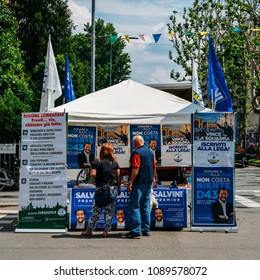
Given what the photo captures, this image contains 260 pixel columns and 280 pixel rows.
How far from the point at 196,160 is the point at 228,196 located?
905mm

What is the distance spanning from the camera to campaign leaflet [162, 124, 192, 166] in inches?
591

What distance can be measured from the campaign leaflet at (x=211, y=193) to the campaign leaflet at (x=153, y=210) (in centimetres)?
26

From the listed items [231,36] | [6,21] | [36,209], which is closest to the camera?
[36,209]

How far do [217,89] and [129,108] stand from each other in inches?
83.6

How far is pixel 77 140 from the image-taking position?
48.3 feet

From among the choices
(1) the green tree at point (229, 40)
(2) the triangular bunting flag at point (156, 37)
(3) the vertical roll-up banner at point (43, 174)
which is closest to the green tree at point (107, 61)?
(1) the green tree at point (229, 40)

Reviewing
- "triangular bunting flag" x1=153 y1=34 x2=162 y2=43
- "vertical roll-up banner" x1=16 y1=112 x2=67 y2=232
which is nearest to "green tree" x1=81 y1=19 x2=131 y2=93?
"triangular bunting flag" x1=153 y1=34 x2=162 y2=43

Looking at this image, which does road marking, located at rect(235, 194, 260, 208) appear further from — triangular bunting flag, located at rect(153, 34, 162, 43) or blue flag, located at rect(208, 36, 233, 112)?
triangular bunting flag, located at rect(153, 34, 162, 43)

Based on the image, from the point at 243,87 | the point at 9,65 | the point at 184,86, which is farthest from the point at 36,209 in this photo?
the point at 243,87

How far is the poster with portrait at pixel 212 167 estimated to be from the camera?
Answer: 11.3 m

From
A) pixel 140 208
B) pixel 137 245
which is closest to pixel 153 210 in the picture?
pixel 140 208

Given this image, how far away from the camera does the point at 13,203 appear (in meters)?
16.3

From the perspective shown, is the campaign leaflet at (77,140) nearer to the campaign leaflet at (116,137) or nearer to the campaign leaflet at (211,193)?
the campaign leaflet at (116,137)
